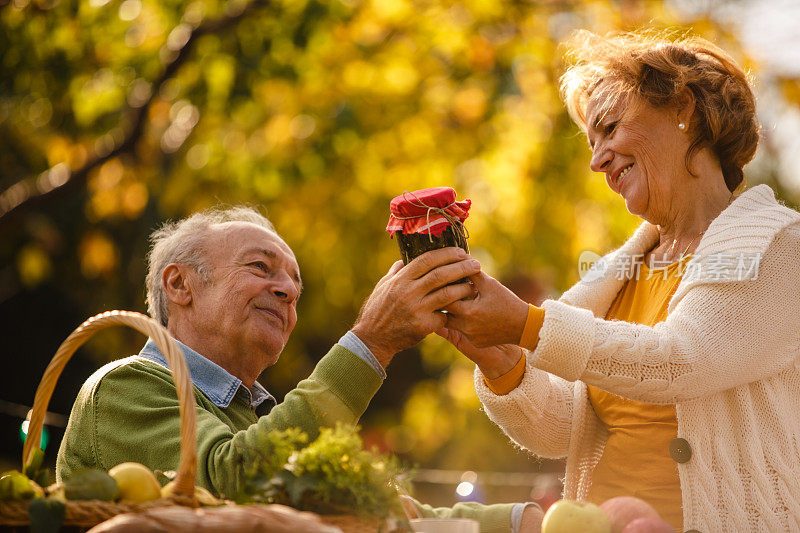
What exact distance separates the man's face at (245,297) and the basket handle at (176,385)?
0.90 m

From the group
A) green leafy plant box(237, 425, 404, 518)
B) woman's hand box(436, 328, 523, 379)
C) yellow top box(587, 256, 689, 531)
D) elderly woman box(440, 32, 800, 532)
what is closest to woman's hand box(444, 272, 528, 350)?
elderly woman box(440, 32, 800, 532)

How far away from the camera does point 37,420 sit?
2.22 metres

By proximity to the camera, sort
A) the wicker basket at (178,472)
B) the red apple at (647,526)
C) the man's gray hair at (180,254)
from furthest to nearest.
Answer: the man's gray hair at (180,254)
the red apple at (647,526)
the wicker basket at (178,472)

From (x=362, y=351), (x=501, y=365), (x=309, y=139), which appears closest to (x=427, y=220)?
(x=362, y=351)

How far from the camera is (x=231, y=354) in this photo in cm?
311

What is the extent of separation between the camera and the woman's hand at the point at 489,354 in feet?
9.27

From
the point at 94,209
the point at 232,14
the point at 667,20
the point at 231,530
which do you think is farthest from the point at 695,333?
the point at 94,209

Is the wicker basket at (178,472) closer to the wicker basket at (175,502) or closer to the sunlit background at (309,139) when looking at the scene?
the wicker basket at (175,502)

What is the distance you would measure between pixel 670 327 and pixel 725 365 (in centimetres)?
17

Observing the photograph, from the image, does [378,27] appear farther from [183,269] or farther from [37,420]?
[37,420]

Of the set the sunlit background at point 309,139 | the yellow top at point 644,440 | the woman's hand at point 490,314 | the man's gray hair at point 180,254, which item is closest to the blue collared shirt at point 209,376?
the man's gray hair at point 180,254

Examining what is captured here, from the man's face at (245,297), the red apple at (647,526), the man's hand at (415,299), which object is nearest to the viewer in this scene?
the red apple at (647,526)

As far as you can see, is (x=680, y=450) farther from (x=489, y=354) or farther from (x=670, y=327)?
(x=489, y=354)

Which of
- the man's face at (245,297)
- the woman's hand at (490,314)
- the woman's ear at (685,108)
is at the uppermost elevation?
the woman's ear at (685,108)
